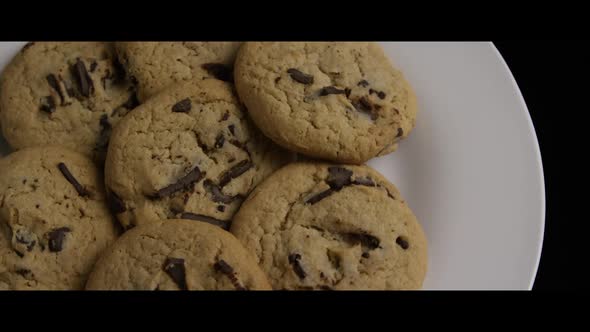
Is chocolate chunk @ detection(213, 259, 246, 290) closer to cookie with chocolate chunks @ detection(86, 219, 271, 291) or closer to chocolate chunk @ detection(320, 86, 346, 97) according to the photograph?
cookie with chocolate chunks @ detection(86, 219, 271, 291)

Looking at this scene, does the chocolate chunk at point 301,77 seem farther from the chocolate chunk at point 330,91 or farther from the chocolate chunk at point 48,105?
the chocolate chunk at point 48,105

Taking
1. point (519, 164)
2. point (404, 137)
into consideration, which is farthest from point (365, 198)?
point (519, 164)

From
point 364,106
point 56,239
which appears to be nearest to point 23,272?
point 56,239

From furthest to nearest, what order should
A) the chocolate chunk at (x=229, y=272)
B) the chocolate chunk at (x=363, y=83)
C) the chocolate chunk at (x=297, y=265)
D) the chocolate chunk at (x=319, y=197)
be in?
the chocolate chunk at (x=363, y=83), the chocolate chunk at (x=319, y=197), the chocolate chunk at (x=297, y=265), the chocolate chunk at (x=229, y=272)

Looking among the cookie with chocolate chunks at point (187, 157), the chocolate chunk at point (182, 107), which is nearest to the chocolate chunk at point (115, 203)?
the cookie with chocolate chunks at point (187, 157)

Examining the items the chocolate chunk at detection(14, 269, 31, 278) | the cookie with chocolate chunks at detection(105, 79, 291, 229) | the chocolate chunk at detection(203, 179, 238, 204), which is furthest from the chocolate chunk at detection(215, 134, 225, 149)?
the chocolate chunk at detection(14, 269, 31, 278)

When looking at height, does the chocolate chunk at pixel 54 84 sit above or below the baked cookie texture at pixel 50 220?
above

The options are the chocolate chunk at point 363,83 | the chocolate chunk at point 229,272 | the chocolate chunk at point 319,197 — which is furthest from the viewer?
the chocolate chunk at point 363,83
